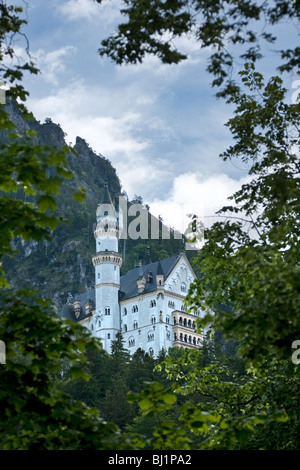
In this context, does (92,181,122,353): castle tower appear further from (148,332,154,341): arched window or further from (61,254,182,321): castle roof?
(148,332,154,341): arched window

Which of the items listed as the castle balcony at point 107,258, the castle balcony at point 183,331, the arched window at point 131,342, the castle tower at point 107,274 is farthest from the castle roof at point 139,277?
the arched window at point 131,342

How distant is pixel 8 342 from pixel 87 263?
17400cm

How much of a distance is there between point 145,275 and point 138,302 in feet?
15.9

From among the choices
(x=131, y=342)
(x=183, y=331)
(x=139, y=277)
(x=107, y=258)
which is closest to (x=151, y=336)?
(x=131, y=342)

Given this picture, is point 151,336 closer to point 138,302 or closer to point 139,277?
point 138,302

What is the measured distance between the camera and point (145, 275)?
124000mm

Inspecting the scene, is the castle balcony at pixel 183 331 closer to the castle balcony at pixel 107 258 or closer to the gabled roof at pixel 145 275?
the gabled roof at pixel 145 275

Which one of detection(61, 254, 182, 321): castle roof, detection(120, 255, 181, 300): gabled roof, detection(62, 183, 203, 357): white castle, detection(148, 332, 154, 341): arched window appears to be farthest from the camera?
detection(61, 254, 182, 321): castle roof

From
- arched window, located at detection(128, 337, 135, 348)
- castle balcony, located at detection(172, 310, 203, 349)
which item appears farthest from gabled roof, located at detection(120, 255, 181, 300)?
arched window, located at detection(128, 337, 135, 348)

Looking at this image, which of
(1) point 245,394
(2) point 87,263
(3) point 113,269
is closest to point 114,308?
(3) point 113,269

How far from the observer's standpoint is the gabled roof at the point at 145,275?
122125 millimetres

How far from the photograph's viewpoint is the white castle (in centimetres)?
11875
